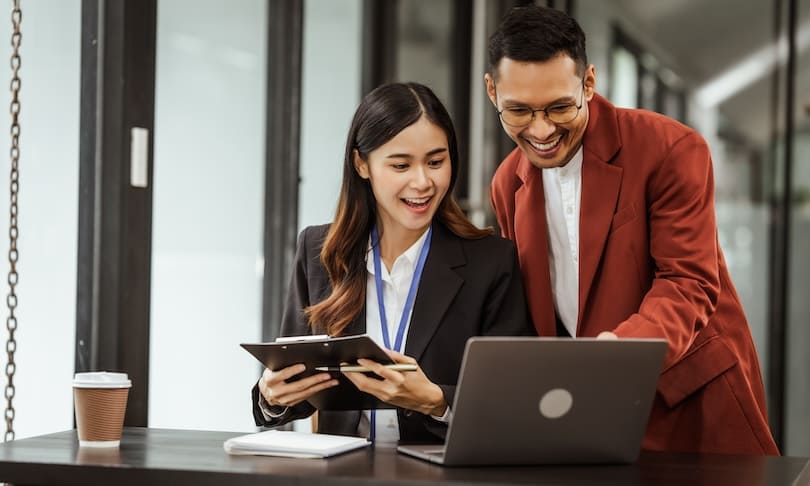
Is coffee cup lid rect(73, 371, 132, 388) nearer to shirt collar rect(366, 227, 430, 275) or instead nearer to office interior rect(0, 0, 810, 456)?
office interior rect(0, 0, 810, 456)

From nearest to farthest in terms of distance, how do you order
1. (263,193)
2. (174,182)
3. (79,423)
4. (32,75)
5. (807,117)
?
(79,423) → (32,75) → (174,182) → (263,193) → (807,117)

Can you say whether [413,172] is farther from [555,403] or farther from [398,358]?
[555,403]

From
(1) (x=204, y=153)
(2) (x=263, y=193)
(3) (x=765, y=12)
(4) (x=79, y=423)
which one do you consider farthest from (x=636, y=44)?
(4) (x=79, y=423)

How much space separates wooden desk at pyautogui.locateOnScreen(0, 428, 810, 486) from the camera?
5.34ft

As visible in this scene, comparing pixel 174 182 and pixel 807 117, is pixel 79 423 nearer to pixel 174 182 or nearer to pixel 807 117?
pixel 174 182

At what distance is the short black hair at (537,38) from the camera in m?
2.10

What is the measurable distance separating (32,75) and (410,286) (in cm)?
103

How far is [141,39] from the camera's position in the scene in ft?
8.68

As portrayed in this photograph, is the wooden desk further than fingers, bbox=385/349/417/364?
No

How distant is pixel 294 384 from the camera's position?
1.95 metres

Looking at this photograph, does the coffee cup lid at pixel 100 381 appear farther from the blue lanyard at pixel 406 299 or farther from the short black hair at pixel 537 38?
the short black hair at pixel 537 38

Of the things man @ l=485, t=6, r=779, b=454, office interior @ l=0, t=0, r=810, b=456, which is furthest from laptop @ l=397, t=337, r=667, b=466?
office interior @ l=0, t=0, r=810, b=456

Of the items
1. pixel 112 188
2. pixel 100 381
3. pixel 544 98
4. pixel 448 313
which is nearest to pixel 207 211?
pixel 112 188

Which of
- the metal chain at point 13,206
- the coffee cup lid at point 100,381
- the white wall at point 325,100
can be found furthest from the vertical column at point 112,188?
the white wall at point 325,100
